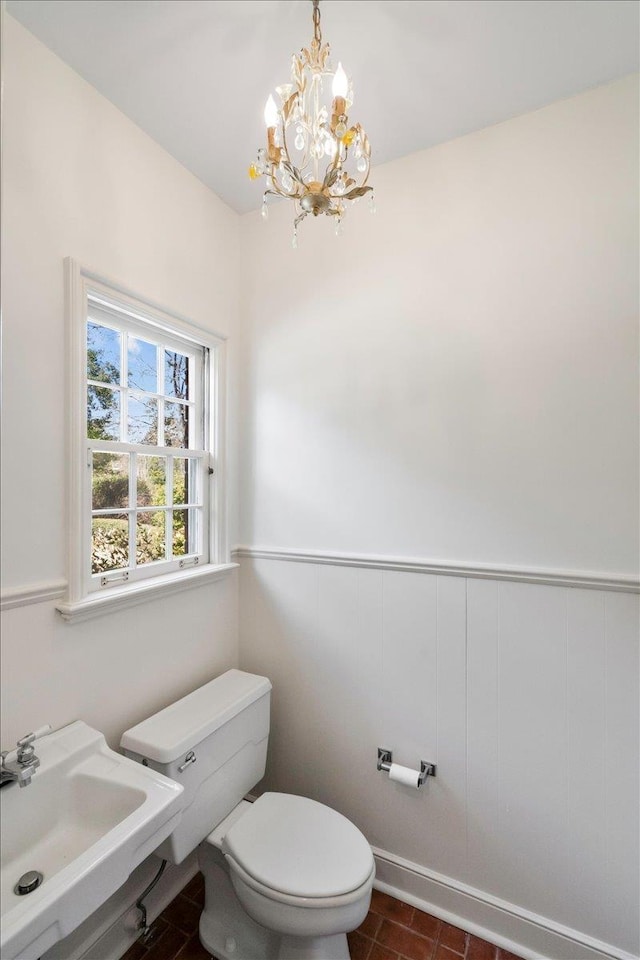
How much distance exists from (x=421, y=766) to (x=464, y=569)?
0.72 meters

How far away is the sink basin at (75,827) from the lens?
870 mm

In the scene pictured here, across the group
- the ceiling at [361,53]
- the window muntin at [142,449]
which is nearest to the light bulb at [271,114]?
the ceiling at [361,53]

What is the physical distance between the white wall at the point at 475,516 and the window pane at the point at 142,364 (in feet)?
1.56

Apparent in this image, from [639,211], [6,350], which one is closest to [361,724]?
[6,350]

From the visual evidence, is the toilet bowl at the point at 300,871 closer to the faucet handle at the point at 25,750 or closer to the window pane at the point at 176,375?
the faucet handle at the point at 25,750

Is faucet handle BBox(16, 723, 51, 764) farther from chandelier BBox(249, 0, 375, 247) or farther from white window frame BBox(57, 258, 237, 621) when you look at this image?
chandelier BBox(249, 0, 375, 247)

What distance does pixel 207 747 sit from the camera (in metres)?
1.44

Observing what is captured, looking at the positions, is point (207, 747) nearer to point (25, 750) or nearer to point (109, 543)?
point (25, 750)

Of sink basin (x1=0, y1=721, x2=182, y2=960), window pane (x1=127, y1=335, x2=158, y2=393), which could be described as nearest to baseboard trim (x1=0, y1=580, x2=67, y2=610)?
sink basin (x1=0, y1=721, x2=182, y2=960)

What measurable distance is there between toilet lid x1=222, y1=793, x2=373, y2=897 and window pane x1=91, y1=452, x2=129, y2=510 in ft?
3.58

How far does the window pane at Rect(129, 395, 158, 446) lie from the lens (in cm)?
159

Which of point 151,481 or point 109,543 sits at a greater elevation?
point 151,481

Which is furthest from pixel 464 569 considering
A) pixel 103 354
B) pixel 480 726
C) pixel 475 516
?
pixel 103 354

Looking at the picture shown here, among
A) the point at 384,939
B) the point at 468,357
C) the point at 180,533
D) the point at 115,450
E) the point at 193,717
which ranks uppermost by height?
the point at 468,357
